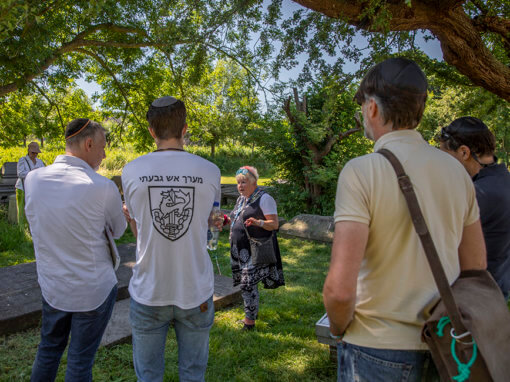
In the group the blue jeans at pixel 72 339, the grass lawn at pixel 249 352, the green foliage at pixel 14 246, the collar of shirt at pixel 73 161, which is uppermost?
the collar of shirt at pixel 73 161

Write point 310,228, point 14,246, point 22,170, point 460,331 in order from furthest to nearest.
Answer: point 310,228 < point 22,170 < point 14,246 < point 460,331

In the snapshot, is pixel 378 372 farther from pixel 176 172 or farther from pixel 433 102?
pixel 433 102

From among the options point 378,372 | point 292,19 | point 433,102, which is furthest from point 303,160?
point 433,102

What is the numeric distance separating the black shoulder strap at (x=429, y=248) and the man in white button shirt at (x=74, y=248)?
1.72 metres

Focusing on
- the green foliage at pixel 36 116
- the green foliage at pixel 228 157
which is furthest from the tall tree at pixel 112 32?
the green foliage at pixel 228 157

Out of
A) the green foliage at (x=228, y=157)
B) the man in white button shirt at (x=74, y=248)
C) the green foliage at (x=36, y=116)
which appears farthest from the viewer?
the green foliage at (x=228, y=157)

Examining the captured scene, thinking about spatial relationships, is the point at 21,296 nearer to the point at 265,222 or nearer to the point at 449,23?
the point at 265,222

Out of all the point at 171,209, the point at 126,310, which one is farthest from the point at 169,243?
the point at 126,310

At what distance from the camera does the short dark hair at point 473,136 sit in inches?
92.9

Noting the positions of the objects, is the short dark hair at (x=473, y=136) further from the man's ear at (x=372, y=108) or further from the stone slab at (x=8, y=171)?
the stone slab at (x=8, y=171)

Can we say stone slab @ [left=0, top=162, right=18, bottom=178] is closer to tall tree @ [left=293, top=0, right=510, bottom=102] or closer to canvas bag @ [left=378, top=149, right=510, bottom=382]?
tall tree @ [left=293, top=0, right=510, bottom=102]

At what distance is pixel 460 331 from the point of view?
118 cm

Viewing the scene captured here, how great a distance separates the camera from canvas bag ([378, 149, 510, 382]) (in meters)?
1.18

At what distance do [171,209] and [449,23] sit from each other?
460 centimetres
